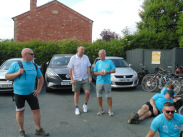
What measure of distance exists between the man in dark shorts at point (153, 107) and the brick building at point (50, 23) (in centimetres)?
2309

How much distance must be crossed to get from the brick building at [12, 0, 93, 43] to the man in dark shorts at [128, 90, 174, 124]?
2309 cm

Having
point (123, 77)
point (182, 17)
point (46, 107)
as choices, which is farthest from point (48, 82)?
point (182, 17)

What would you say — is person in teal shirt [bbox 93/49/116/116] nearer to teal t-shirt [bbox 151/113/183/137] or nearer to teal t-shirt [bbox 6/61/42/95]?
teal t-shirt [bbox 6/61/42/95]

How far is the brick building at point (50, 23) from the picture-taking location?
81.3 ft

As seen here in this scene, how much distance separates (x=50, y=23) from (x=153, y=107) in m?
24.1

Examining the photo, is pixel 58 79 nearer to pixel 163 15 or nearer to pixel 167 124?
pixel 167 124

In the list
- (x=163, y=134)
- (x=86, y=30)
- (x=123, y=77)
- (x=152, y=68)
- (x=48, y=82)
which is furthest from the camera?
(x=86, y=30)

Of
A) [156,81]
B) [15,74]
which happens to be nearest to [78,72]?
[15,74]

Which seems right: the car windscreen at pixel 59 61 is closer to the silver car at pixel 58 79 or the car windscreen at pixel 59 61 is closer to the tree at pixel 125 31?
the silver car at pixel 58 79

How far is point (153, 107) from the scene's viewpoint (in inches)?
164

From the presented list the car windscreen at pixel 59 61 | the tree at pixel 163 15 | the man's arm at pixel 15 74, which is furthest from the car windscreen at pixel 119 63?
the tree at pixel 163 15

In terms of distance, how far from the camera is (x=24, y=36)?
2480cm

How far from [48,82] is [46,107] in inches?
71.7

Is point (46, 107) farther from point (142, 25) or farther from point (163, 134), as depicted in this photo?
point (142, 25)
